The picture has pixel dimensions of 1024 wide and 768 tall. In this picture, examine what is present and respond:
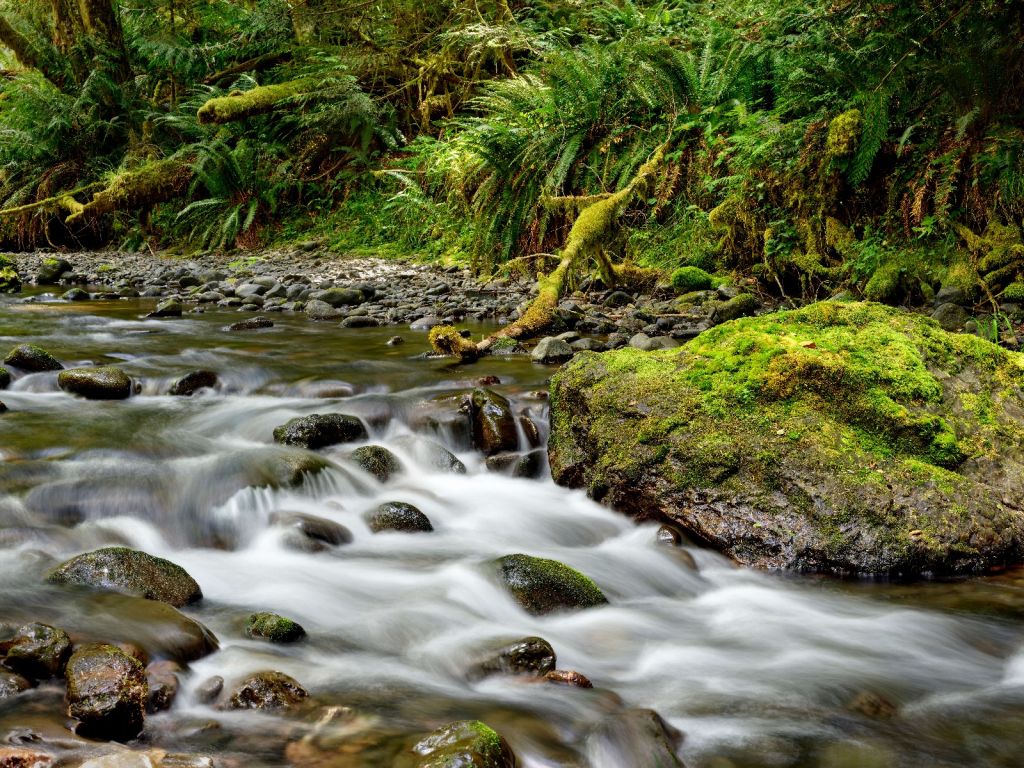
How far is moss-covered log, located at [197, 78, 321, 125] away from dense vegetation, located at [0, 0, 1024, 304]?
57mm

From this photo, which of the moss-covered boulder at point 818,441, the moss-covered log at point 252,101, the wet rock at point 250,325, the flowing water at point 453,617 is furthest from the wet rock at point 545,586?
the moss-covered log at point 252,101

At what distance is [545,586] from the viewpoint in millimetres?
3012

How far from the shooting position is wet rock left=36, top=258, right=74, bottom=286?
12.0m

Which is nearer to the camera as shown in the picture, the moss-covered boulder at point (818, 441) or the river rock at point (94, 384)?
the moss-covered boulder at point (818, 441)

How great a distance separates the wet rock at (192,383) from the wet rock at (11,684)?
3.75 m

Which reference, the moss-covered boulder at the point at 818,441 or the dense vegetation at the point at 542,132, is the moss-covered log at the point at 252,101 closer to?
the dense vegetation at the point at 542,132

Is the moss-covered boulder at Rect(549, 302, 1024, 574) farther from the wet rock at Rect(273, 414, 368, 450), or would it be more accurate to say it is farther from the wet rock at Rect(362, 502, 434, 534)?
the wet rock at Rect(273, 414, 368, 450)

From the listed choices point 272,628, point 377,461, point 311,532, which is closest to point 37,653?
point 272,628

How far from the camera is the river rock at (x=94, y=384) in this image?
17.4 feet

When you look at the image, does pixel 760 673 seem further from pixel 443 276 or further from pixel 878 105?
pixel 443 276

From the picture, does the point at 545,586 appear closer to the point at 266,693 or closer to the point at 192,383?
the point at 266,693

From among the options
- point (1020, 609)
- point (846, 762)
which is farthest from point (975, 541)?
point (846, 762)

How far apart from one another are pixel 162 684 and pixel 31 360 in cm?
436

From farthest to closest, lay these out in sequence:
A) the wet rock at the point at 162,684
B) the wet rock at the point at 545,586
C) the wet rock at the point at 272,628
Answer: the wet rock at the point at 545,586
the wet rock at the point at 272,628
the wet rock at the point at 162,684
